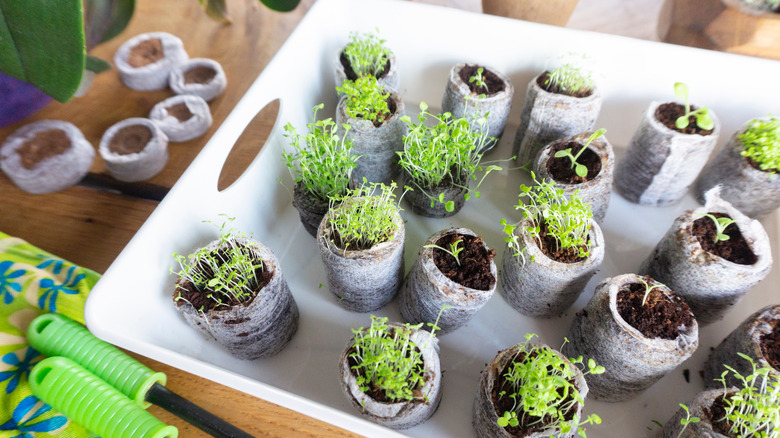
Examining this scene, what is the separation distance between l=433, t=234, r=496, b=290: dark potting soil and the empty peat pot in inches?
37.1

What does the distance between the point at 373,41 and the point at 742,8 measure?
1040mm

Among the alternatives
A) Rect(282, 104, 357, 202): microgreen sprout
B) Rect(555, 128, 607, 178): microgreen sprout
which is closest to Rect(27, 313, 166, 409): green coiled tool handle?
Rect(282, 104, 357, 202): microgreen sprout

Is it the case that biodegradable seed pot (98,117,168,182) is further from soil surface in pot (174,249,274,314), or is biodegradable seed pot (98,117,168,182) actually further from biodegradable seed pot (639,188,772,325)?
biodegradable seed pot (639,188,772,325)

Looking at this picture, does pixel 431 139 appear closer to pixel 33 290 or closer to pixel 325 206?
pixel 325 206

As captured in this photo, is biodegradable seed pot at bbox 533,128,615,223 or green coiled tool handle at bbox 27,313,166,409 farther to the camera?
biodegradable seed pot at bbox 533,128,615,223

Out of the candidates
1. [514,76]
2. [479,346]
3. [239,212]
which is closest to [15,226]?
[239,212]

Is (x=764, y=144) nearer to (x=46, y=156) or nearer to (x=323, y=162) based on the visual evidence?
(x=323, y=162)

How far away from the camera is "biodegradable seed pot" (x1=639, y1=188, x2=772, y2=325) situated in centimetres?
89

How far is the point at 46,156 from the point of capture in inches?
47.5

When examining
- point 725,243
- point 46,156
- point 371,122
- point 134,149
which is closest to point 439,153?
point 371,122

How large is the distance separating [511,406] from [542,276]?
10.8 inches

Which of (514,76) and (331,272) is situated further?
(514,76)

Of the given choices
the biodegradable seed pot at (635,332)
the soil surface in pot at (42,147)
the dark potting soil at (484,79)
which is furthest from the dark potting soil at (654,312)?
the soil surface in pot at (42,147)

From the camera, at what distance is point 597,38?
45.9 inches
